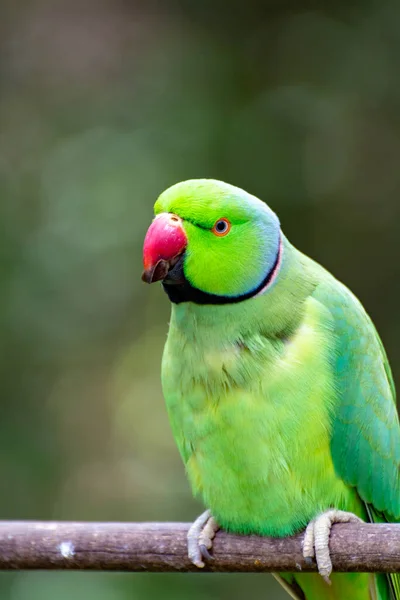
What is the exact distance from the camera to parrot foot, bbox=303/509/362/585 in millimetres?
2049

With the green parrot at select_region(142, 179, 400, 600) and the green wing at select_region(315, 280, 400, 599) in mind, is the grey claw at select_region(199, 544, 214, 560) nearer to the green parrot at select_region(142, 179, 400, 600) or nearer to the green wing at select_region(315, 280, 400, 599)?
the green parrot at select_region(142, 179, 400, 600)

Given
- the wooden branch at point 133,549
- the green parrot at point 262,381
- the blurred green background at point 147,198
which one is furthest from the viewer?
the blurred green background at point 147,198

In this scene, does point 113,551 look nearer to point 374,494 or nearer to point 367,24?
point 374,494

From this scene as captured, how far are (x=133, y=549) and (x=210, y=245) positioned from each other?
0.79 metres

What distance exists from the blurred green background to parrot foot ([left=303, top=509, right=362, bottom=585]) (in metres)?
2.19

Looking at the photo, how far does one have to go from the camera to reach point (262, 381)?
6.76 ft

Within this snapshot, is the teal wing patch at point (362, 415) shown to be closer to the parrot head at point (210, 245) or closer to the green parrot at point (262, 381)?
the green parrot at point (262, 381)

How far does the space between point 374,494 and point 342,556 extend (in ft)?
0.81

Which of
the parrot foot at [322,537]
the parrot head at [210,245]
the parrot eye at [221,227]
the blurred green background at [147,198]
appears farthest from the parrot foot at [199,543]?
the blurred green background at [147,198]

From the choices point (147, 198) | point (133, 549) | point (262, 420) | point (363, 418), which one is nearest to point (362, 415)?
point (363, 418)

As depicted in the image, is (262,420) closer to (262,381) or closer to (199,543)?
(262,381)

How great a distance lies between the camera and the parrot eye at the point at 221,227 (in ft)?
6.55

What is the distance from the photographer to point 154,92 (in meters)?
4.64

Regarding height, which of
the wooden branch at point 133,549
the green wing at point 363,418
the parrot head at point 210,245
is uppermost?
the parrot head at point 210,245
